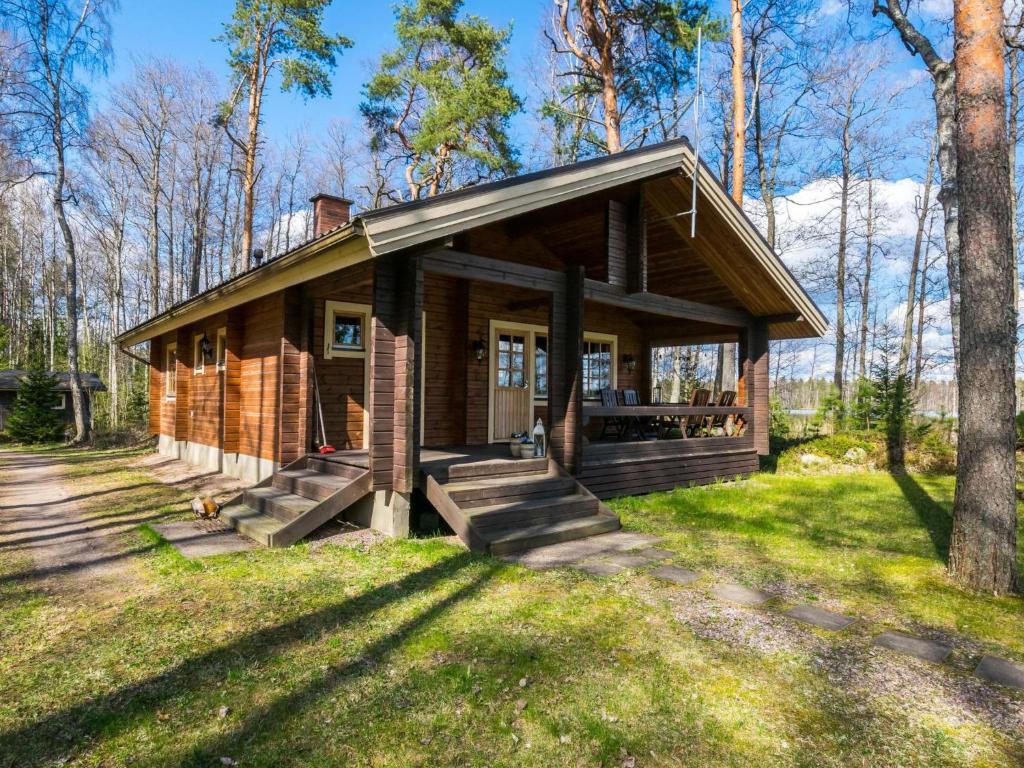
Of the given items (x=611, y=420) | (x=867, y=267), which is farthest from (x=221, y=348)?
(x=867, y=267)

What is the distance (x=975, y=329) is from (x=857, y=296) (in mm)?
19129

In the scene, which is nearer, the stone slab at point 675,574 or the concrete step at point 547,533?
the stone slab at point 675,574

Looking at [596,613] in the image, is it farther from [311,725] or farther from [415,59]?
[415,59]

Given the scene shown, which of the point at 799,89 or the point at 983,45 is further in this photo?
the point at 799,89

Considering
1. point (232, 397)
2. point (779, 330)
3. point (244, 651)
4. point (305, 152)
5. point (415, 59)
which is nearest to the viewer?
point (244, 651)

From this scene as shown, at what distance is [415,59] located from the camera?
14711 mm

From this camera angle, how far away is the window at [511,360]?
8453 mm

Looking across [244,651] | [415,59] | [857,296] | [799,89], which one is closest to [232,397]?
[244,651]

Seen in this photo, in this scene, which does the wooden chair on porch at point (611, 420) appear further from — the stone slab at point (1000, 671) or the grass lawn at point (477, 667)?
the stone slab at point (1000, 671)

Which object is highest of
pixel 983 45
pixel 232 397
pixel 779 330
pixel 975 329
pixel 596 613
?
pixel 983 45

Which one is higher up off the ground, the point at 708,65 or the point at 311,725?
the point at 708,65

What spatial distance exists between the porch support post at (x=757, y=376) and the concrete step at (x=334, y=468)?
19.9 ft

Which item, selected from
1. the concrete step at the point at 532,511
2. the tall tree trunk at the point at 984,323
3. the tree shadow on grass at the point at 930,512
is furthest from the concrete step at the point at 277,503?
the tree shadow on grass at the point at 930,512

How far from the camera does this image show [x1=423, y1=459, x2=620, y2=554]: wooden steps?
4.85 meters
